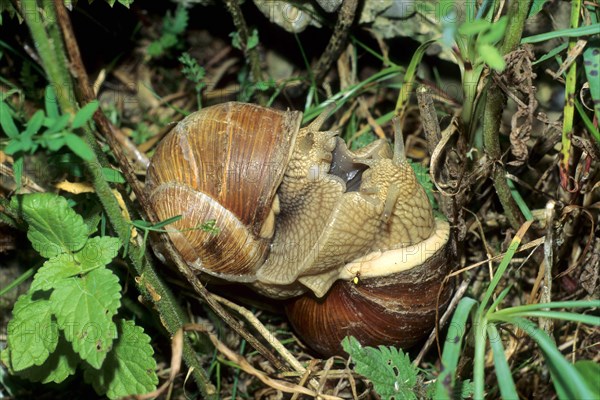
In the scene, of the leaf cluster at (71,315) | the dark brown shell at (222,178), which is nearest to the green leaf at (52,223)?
the leaf cluster at (71,315)

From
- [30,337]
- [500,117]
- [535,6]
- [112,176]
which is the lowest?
[30,337]

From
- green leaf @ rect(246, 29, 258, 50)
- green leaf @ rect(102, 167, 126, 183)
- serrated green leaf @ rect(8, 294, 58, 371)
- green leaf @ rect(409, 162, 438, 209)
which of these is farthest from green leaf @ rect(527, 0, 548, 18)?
serrated green leaf @ rect(8, 294, 58, 371)

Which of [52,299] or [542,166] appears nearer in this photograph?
[52,299]

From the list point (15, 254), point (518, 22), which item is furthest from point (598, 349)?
point (15, 254)

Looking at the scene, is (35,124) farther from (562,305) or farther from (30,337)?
(562,305)

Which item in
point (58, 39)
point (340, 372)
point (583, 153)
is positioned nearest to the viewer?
point (58, 39)

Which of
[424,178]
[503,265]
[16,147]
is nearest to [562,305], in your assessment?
[503,265]

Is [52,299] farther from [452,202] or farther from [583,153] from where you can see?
[583,153]
